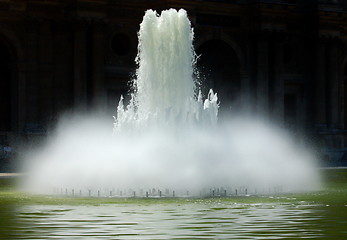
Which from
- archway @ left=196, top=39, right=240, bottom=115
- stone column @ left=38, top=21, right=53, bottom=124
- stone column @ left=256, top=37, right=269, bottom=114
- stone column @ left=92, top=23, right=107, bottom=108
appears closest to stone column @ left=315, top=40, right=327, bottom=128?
stone column @ left=256, top=37, right=269, bottom=114

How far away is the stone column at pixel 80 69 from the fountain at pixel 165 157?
13.9m

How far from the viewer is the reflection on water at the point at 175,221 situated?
14.9 metres

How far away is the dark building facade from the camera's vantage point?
4462 cm

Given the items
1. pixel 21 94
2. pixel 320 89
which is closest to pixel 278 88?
pixel 320 89

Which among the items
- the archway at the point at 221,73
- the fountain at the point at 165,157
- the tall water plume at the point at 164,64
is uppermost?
the archway at the point at 221,73

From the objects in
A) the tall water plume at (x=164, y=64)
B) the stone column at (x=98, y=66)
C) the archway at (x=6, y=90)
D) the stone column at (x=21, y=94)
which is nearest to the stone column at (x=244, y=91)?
the stone column at (x=98, y=66)

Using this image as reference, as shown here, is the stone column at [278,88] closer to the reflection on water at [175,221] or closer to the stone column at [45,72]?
the stone column at [45,72]

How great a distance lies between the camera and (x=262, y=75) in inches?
2062

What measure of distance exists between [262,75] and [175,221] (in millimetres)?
36058

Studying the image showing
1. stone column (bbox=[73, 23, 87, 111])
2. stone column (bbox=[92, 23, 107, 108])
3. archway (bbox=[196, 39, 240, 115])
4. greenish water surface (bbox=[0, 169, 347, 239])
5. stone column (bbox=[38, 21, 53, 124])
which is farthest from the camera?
archway (bbox=[196, 39, 240, 115])

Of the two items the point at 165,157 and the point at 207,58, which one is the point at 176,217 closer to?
the point at 165,157

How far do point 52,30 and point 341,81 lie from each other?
64.9 feet

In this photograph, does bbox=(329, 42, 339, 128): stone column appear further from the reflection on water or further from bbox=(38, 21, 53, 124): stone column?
the reflection on water

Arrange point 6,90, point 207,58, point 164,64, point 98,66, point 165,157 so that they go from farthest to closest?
point 207,58 < point 98,66 < point 6,90 < point 164,64 < point 165,157
